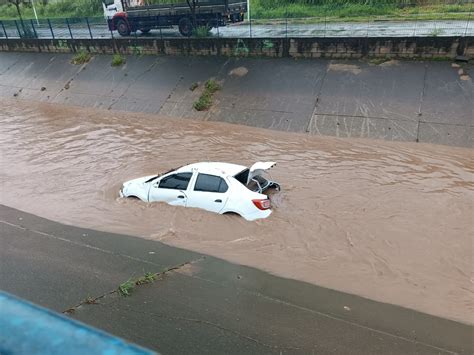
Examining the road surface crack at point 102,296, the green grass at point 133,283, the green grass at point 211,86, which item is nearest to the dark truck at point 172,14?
the green grass at point 211,86

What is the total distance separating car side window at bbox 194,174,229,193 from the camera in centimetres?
819

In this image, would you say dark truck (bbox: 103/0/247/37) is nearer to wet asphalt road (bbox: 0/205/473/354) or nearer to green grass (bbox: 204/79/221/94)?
green grass (bbox: 204/79/221/94)

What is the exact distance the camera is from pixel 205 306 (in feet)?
16.8

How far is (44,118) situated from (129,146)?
6819 mm

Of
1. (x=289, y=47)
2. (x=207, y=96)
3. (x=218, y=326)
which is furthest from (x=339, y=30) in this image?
(x=218, y=326)

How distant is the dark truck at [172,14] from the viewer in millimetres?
21484

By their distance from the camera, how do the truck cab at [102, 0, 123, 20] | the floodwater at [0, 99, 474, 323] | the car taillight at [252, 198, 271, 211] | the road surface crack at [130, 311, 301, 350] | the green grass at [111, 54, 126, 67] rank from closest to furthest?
1. the road surface crack at [130, 311, 301, 350]
2. the floodwater at [0, 99, 474, 323]
3. the car taillight at [252, 198, 271, 211]
4. the green grass at [111, 54, 126, 67]
5. the truck cab at [102, 0, 123, 20]

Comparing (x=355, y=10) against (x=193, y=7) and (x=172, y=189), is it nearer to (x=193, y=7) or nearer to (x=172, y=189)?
(x=193, y=7)

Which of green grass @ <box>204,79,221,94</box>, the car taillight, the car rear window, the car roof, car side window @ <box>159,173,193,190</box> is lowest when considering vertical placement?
green grass @ <box>204,79,221,94</box>

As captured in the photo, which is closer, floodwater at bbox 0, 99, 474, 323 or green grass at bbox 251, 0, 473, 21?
floodwater at bbox 0, 99, 474, 323

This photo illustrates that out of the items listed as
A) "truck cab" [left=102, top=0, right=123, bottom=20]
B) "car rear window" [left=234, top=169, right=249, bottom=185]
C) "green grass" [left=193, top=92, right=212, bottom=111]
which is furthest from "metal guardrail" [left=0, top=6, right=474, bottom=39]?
"car rear window" [left=234, top=169, right=249, bottom=185]

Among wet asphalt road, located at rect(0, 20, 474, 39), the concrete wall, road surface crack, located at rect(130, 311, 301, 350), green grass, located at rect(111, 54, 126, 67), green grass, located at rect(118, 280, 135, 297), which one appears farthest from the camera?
green grass, located at rect(111, 54, 126, 67)

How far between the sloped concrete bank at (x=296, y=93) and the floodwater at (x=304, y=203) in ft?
3.16

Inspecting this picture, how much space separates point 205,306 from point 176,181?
13.4ft
